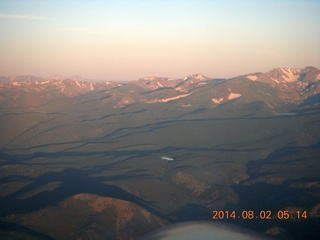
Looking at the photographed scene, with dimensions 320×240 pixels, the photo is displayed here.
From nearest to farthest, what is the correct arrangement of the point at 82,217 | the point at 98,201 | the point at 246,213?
the point at 82,217 < the point at 98,201 < the point at 246,213

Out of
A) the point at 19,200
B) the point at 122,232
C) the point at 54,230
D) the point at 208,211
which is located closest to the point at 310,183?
the point at 208,211

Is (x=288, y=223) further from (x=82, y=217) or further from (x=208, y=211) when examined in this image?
(x=82, y=217)

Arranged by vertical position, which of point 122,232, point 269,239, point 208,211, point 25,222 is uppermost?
point 269,239

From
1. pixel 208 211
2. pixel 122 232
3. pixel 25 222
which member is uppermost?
pixel 25 222

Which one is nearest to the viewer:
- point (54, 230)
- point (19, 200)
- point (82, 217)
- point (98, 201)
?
point (54, 230)

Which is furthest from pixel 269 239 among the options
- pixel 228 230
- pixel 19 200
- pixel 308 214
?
pixel 19 200

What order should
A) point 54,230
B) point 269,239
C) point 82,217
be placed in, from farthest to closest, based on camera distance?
point 82,217 < point 54,230 < point 269,239

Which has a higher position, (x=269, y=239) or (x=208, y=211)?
(x=269, y=239)

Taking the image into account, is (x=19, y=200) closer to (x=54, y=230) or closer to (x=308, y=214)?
(x=54, y=230)

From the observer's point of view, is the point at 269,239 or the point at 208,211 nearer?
the point at 269,239
